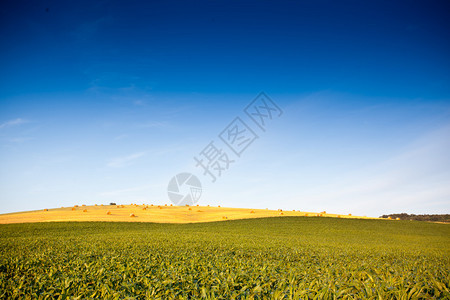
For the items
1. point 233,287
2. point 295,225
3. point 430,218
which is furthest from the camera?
point 430,218

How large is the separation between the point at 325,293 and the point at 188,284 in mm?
2939

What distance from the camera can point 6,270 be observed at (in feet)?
28.6

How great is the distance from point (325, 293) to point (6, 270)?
1091cm

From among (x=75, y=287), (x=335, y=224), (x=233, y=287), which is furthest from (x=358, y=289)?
(x=335, y=224)

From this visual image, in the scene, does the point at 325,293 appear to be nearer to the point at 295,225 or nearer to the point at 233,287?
the point at 233,287

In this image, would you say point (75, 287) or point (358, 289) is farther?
point (75, 287)

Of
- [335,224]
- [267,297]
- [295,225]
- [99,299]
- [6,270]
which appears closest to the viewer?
[267,297]

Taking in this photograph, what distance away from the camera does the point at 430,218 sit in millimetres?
73625

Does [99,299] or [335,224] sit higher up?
[99,299]

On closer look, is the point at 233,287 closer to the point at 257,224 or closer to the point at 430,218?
the point at 257,224

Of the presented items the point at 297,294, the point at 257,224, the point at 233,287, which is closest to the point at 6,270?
the point at 233,287

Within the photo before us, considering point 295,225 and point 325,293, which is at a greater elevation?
point 325,293

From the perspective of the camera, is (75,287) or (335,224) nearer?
(75,287)

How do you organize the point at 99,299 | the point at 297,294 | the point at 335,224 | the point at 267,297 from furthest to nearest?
the point at 335,224
the point at 99,299
the point at 267,297
the point at 297,294
